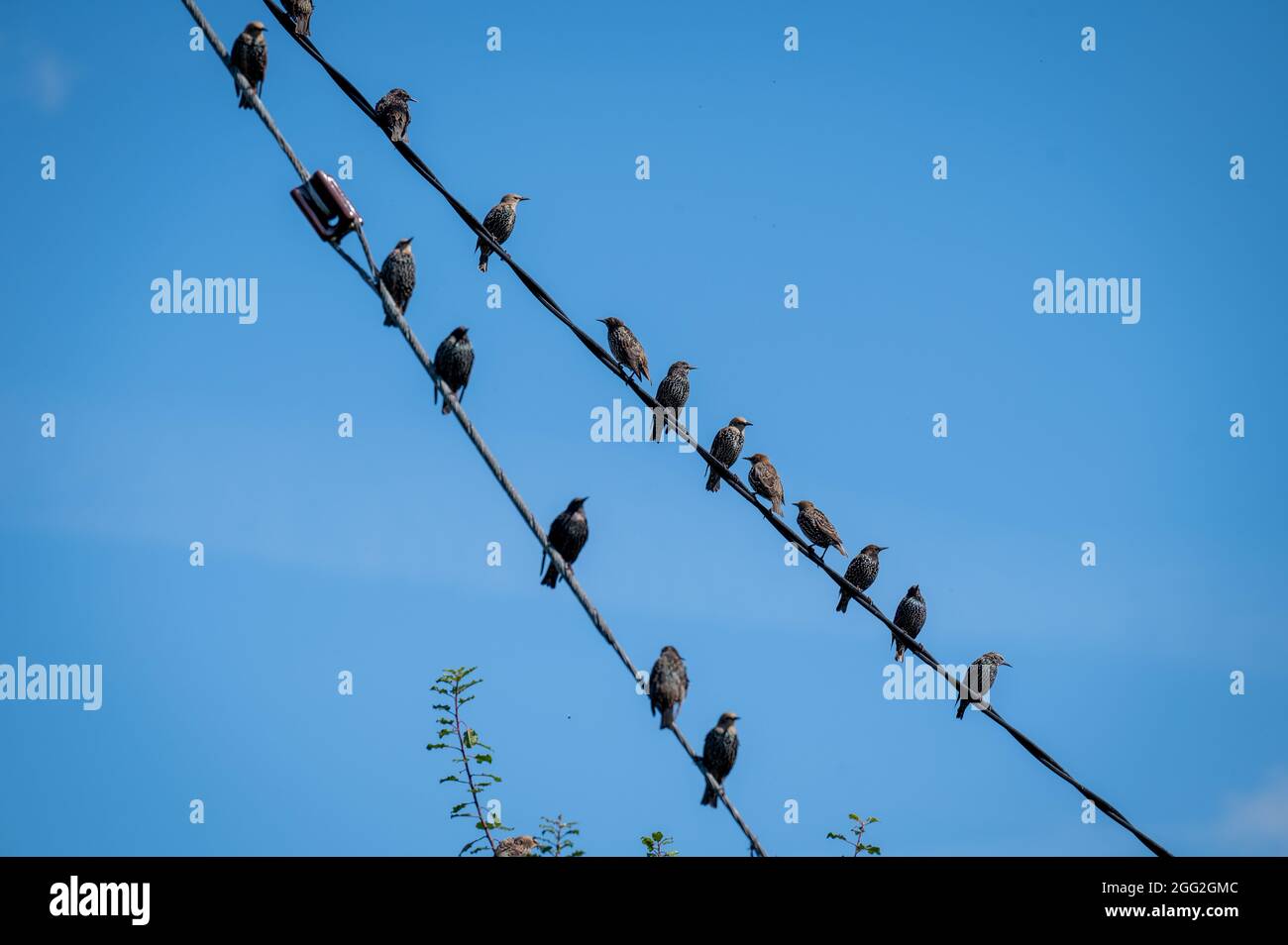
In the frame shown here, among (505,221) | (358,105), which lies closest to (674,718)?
(358,105)

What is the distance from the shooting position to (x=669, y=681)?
10047mm

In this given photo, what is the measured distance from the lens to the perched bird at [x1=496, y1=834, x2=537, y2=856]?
10828 mm

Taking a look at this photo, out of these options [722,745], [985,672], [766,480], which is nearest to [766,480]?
[766,480]

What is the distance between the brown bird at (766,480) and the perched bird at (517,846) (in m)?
5.19

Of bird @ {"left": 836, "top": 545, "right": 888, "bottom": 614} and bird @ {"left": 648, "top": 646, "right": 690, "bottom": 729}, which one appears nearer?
bird @ {"left": 648, "top": 646, "right": 690, "bottom": 729}

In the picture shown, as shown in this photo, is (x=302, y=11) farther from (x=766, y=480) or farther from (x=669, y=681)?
(x=669, y=681)

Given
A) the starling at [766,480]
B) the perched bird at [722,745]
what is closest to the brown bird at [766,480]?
the starling at [766,480]

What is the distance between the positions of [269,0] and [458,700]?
4.67 m

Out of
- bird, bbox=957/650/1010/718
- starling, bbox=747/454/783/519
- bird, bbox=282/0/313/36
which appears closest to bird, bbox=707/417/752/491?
starling, bbox=747/454/783/519

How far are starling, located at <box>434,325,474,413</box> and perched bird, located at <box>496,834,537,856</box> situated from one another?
3.36 meters

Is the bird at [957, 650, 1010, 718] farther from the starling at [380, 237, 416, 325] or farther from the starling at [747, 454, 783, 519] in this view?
the starling at [380, 237, 416, 325]

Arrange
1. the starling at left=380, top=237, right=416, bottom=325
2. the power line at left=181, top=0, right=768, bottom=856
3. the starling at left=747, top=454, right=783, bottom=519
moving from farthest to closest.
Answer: the starling at left=747, top=454, right=783, bottom=519 < the starling at left=380, top=237, right=416, bottom=325 < the power line at left=181, top=0, right=768, bottom=856

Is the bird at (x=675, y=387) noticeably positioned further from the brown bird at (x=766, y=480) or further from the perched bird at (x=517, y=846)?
the perched bird at (x=517, y=846)

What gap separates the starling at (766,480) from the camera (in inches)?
604
